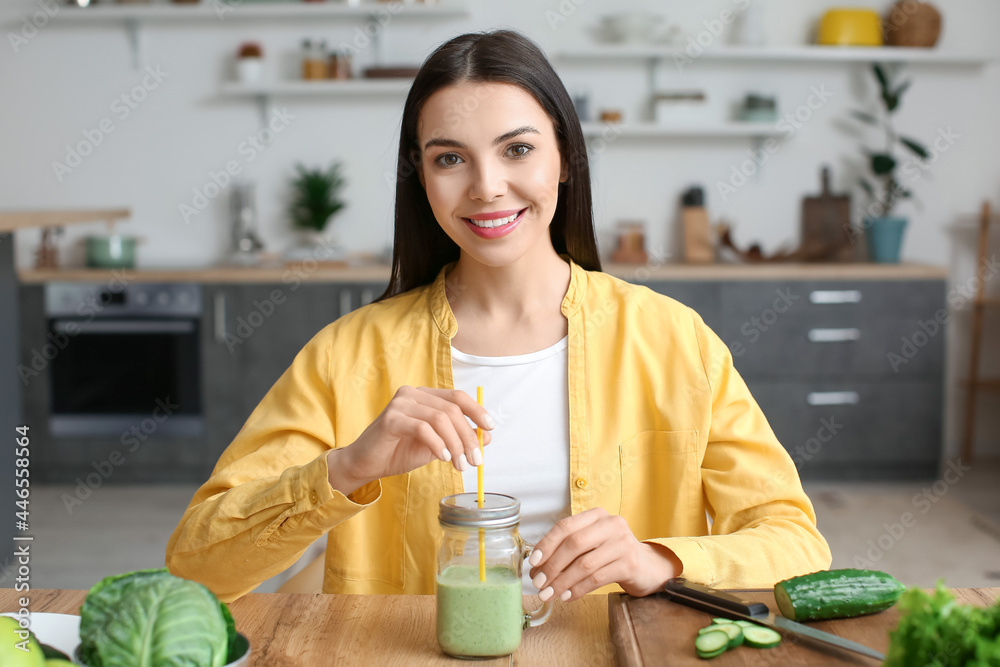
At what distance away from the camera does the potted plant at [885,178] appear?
4254 millimetres

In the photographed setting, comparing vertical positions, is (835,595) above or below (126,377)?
above

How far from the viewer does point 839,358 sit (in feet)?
13.1

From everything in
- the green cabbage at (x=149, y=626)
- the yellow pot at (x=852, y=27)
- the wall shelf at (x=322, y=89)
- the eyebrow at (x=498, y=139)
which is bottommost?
the green cabbage at (x=149, y=626)

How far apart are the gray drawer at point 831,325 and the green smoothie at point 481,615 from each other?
3.23m

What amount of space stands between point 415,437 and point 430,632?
0.67 ft

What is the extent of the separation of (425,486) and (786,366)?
9.75 ft

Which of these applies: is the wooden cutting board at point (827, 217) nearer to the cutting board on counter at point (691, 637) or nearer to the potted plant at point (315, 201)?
the potted plant at point (315, 201)

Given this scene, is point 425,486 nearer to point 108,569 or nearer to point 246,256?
point 108,569

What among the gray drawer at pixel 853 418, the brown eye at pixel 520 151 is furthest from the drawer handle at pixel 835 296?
the brown eye at pixel 520 151

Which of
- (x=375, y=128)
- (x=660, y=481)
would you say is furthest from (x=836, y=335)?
(x=660, y=481)

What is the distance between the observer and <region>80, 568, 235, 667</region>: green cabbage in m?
0.73

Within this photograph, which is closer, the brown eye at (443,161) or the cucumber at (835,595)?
the cucumber at (835,595)

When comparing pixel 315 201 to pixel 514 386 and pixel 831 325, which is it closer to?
pixel 831 325

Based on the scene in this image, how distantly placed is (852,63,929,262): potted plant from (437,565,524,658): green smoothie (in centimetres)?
385
